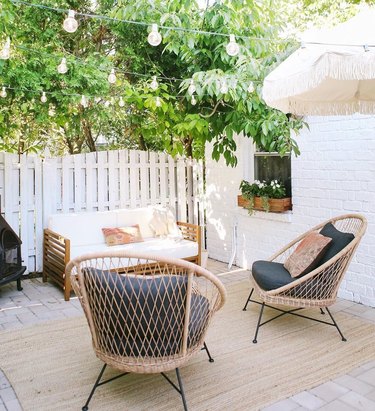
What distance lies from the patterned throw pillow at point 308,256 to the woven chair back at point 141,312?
4.47ft

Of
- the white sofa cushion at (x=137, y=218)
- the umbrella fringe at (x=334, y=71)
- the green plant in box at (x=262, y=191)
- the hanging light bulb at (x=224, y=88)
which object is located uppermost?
the hanging light bulb at (x=224, y=88)

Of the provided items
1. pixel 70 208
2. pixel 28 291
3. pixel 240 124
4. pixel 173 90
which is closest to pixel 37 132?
pixel 70 208

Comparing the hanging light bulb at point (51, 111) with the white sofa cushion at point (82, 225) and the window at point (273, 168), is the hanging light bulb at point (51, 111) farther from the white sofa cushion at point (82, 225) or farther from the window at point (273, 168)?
the window at point (273, 168)

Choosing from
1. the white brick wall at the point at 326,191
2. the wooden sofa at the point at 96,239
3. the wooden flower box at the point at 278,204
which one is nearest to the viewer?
the white brick wall at the point at 326,191

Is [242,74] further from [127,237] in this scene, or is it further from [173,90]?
[127,237]

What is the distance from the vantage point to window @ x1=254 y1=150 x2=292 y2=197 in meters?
5.35

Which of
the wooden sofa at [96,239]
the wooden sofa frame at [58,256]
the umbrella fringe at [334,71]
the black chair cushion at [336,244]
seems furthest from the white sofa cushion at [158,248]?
the umbrella fringe at [334,71]

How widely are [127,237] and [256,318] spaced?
2039mm

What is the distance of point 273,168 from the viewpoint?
18.4ft

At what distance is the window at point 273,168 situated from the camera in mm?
5352

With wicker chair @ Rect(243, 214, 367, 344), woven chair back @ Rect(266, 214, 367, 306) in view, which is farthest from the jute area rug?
woven chair back @ Rect(266, 214, 367, 306)

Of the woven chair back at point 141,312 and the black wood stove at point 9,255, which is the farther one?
the black wood stove at point 9,255

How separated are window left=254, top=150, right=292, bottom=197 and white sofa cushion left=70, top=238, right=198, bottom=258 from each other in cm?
135

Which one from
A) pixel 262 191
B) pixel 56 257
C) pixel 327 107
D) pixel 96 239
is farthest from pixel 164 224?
pixel 327 107
